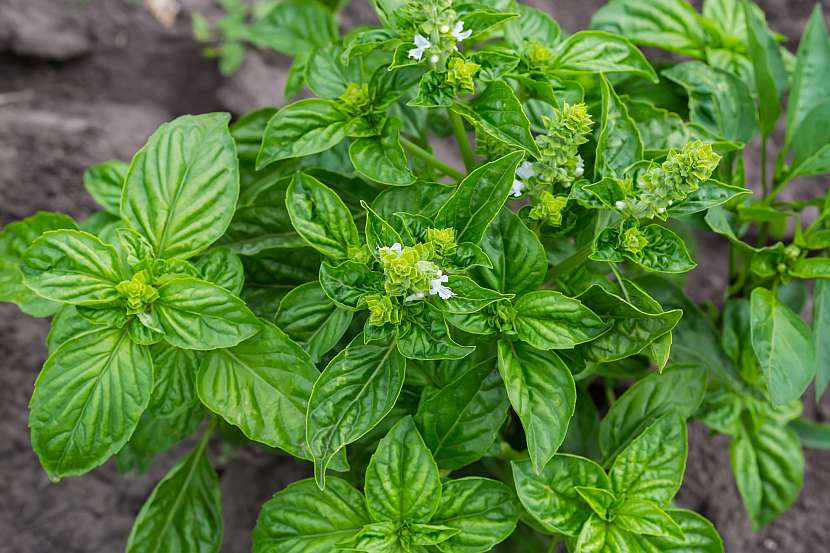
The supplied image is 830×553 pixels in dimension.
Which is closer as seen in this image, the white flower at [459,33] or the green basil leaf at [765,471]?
the white flower at [459,33]

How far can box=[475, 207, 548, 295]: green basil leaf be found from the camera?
1432 mm

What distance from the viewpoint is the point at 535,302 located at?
1.41 meters

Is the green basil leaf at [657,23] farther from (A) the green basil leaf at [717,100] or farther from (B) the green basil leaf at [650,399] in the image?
(B) the green basil leaf at [650,399]

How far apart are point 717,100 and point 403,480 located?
114cm

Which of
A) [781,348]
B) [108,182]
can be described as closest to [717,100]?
[781,348]

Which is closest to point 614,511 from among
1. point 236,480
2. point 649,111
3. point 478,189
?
point 478,189

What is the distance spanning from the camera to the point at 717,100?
6.07 ft

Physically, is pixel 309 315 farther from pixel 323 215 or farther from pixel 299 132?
pixel 299 132

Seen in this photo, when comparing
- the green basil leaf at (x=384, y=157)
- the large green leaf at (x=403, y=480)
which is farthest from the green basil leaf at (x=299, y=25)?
the large green leaf at (x=403, y=480)

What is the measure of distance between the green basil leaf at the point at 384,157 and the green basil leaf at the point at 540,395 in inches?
14.1

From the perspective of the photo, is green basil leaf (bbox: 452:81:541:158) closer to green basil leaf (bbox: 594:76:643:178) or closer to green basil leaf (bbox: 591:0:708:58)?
green basil leaf (bbox: 594:76:643:178)

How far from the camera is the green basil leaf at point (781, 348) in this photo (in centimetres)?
161

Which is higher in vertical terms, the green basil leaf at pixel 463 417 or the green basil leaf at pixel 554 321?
the green basil leaf at pixel 554 321

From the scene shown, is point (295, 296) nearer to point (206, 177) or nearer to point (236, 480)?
point (206, 177)
